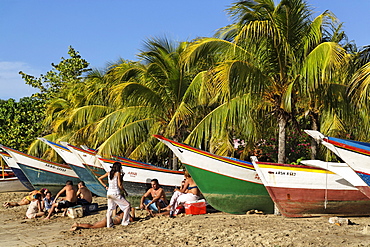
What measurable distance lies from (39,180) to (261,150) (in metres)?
8.36

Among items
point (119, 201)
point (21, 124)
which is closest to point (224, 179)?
point (119, 201)

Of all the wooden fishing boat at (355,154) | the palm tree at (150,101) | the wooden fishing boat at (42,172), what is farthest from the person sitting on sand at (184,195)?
the wooden fishing boat at (42,172)

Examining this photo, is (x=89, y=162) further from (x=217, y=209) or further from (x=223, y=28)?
(x=223, y=28)

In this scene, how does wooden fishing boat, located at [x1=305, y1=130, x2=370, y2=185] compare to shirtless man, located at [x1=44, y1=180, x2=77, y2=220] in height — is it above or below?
above

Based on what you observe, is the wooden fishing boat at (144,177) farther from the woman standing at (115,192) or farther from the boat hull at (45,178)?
the boat hull at (45,178)

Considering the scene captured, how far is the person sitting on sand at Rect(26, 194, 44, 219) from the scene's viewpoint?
501 inches

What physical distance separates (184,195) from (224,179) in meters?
1.11

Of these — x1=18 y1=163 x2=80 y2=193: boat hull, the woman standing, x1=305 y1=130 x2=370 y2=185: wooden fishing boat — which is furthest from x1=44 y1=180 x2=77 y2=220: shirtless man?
x1=305 y1=130 x2=370 y2=185: wooden fishing boat

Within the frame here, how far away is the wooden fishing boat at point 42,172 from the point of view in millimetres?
17141

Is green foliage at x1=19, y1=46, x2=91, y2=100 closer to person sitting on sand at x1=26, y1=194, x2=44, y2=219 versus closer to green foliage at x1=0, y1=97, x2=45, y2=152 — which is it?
green foliage at x1=0, y1=97, x2=45, y2=152

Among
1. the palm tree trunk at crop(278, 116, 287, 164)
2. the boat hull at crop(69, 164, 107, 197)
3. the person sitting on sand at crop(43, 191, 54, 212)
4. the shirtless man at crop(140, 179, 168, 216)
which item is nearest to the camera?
the palm tree trunk at crop(278, 116, 287, 164)

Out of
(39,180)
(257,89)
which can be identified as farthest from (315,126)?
(39,180)

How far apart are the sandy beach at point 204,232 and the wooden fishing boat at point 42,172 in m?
5.64

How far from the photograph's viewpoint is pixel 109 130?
14.7 meters
